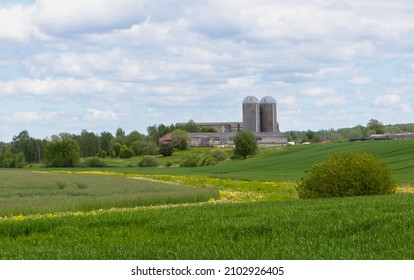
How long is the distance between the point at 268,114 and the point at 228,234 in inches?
6950

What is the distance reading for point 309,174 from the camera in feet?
102

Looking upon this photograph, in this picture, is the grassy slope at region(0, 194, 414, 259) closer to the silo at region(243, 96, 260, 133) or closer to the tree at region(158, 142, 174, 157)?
the tree at region(158, 142, 174, 157)

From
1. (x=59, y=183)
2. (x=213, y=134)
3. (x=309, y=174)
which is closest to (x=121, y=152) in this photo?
(x=213, y=134)

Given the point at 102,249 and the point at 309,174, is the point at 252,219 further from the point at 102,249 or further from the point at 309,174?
the point at 309,174

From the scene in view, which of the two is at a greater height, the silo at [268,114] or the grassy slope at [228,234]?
the silo at [268,114]

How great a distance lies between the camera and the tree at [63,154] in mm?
122875

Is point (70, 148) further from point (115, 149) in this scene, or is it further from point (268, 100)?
point (268, 100)

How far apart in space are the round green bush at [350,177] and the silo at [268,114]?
15732 cm

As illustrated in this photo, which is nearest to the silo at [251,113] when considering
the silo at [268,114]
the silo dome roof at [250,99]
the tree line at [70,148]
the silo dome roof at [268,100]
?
the silo dome roof at [250,99]

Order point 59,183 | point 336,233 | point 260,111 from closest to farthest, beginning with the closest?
point 336,233, point 59,183, point 260,111

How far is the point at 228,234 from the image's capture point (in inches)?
599

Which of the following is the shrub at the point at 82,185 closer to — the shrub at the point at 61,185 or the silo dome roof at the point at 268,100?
the shrub at the point at 61,185
